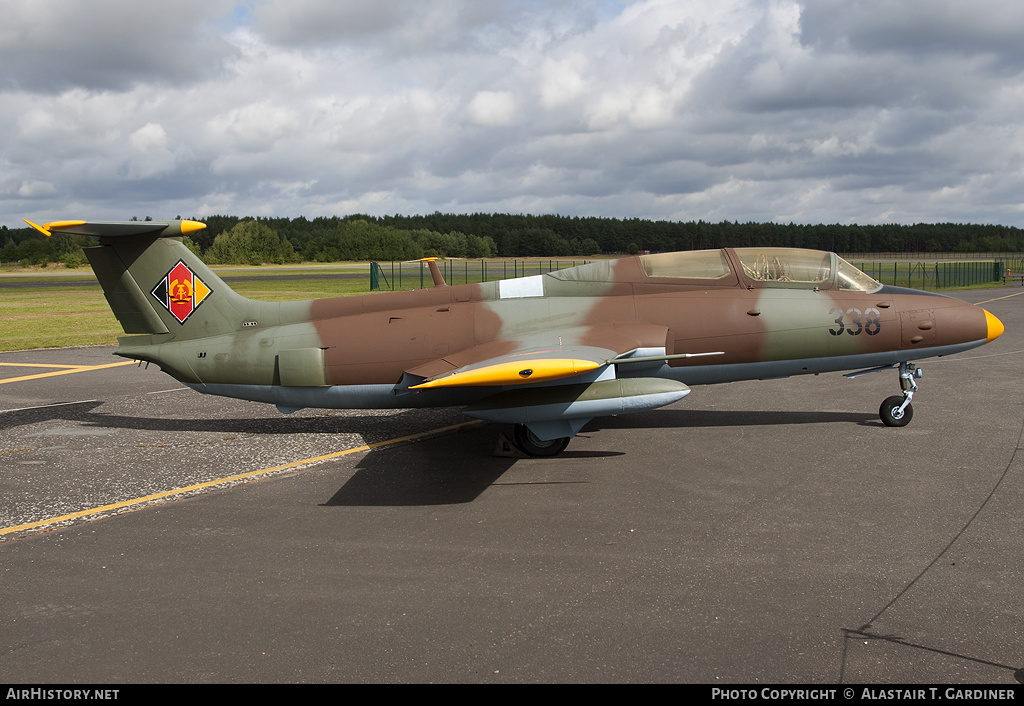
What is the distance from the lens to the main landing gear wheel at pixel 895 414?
34.1 feet

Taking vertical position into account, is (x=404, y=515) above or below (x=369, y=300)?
below

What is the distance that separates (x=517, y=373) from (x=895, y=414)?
6.44 meters

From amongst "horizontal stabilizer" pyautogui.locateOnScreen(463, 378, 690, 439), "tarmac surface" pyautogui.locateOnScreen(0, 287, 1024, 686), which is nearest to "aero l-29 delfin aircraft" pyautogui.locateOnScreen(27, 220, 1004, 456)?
"horizontal stabilizer" pyautogui.locateOnScreen(463, 378, 690, 439)

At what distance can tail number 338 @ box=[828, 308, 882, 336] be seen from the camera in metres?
9.95

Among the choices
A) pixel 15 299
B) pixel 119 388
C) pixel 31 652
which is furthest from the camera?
pixel 15 299

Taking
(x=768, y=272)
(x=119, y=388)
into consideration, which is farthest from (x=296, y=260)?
(x=768, y=272)

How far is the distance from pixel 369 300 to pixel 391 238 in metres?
109

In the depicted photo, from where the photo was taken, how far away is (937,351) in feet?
33.4

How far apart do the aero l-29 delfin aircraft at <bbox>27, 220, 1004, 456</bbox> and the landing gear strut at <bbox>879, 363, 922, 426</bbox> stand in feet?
0.08

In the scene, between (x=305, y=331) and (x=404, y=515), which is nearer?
(x=404, y=515)

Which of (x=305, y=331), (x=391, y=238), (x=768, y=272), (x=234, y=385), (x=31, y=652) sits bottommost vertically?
(x=31, y=652)

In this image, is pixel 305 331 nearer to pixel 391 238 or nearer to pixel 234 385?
pixel 234 385

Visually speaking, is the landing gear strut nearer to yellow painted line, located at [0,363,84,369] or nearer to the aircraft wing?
the aircraft wing

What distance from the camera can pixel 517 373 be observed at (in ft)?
23.8
